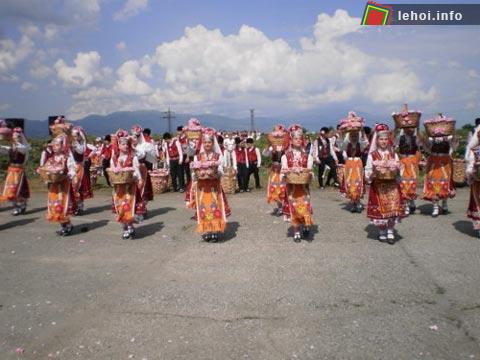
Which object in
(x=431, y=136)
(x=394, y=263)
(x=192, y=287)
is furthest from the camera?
(x=431, y=136)

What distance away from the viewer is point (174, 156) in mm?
13617

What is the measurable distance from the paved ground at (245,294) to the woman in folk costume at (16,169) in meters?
2.18

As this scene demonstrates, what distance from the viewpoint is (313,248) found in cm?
699

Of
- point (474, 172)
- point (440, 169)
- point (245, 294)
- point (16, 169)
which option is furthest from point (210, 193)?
point (16, 169)

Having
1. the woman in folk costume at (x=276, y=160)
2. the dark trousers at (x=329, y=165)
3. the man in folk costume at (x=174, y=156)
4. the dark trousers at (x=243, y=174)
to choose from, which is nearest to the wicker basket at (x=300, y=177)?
the woman in folk costume at (x=276, y=160)

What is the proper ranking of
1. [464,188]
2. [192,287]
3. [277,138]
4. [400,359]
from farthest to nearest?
[464,188] → [277,138] → [192,287] → [400,359]

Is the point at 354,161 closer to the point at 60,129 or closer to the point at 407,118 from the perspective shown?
the point at 407,118

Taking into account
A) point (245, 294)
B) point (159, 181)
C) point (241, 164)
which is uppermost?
point (241, 164)

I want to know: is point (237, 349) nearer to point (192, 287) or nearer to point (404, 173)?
point (192, 287)

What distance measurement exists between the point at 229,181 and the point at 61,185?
611 centimetres

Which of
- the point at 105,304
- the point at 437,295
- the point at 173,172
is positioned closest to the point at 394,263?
the point at 437,295

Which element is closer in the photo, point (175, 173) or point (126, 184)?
point (126, 184)

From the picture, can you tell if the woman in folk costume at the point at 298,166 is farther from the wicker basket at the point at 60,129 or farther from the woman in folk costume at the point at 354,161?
the wicker basket at the point at 60,129

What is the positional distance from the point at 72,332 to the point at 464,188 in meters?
12.0
